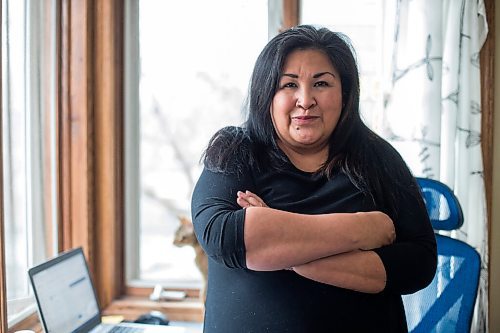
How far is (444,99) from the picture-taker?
1.90m

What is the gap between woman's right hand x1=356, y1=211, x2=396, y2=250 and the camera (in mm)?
1103

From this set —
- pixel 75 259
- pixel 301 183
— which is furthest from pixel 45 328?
pixel 301 183

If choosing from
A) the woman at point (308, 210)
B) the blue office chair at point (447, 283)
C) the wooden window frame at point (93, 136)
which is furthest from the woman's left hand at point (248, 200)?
the wooden window frame at point (93, 136)

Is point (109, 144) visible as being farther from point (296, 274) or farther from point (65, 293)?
point (296, 274)

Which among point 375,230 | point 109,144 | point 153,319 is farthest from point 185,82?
point 375,230

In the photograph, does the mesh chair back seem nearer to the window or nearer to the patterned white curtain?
the patterned white curtain

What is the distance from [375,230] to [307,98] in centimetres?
32

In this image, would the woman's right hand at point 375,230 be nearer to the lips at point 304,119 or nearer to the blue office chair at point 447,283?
the lips at point 304,119

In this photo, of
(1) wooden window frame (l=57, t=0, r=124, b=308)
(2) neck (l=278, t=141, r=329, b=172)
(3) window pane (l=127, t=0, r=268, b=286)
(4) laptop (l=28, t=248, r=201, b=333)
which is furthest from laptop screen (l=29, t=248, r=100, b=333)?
(2) neck (l=278, t=141, r=329, b=172)

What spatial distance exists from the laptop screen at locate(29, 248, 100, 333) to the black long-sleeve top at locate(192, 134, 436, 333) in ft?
2.01

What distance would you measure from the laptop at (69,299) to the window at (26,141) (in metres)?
0.17

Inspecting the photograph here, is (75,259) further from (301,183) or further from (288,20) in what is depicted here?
(288,20)

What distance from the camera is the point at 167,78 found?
7.43 feet

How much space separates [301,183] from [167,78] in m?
1.23
